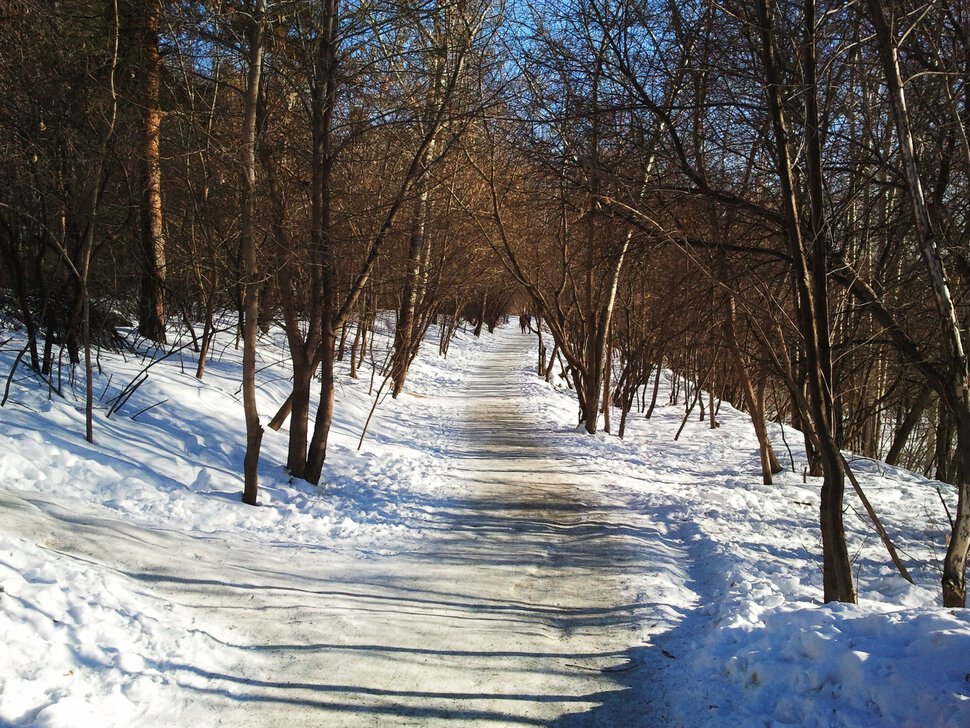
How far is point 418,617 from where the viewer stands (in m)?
5.43

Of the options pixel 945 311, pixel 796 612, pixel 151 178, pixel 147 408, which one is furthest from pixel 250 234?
pixel 945 311

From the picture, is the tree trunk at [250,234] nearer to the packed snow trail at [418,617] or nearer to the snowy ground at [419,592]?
the snowy ground at [419,592]

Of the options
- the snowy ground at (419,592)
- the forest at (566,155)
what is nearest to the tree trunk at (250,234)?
the forest at (566,155)

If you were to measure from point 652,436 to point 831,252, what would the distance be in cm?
1216

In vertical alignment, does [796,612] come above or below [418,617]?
above

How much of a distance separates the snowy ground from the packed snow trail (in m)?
0.02

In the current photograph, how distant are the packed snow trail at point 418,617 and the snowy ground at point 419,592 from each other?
23 millimetres

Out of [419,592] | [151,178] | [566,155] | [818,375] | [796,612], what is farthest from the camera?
[151,178]

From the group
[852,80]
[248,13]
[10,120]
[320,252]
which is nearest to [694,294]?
[852,80]

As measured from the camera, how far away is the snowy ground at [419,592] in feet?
12.7

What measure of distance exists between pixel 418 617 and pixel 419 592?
623mm

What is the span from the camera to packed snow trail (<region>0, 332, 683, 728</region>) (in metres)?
4.06

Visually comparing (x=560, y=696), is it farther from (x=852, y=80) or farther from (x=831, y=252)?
(x=852, y=80)

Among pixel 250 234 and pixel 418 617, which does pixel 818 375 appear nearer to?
pixel 418 617
